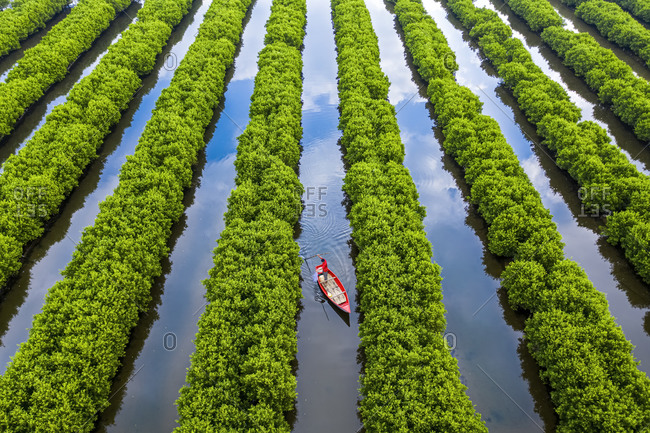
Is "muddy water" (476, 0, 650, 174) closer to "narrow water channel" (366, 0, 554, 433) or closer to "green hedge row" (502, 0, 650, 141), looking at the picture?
"green hedge row" (502, 0, 650, 141)

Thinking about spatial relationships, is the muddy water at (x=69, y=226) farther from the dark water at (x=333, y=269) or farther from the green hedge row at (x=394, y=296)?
the green hedge row at (x=394, y=296)

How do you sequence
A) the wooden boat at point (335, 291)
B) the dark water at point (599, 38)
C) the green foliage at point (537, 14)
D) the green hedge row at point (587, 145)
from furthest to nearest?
the green foliage at point (537, 14) → the dark water at point (599, 38) → the green hedge row at point (587, 145) → the wooden boat at point (335, 291)

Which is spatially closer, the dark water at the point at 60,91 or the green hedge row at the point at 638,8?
the dark water at the point at 60,91

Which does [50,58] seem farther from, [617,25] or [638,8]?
[638,8]

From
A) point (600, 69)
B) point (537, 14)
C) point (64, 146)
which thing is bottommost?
point (64, 146)

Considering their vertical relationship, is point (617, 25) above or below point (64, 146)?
above

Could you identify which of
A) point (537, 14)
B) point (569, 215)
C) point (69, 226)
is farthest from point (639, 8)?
point (69, 226)

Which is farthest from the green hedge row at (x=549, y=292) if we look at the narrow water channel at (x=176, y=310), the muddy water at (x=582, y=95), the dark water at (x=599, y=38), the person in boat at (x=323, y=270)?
the narrow water channel at (x=176, y=310)
